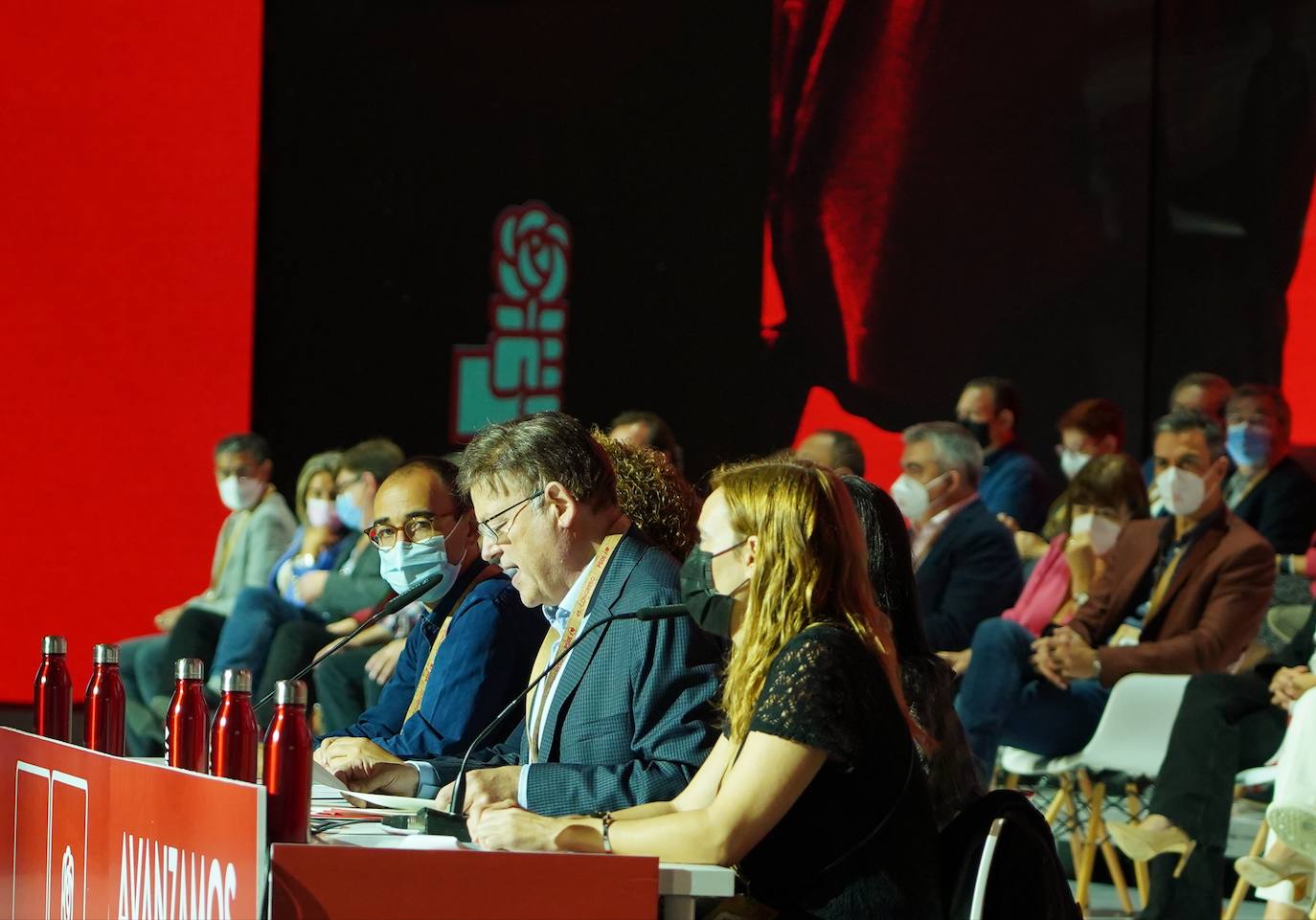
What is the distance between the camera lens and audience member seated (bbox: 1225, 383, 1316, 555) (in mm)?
5770

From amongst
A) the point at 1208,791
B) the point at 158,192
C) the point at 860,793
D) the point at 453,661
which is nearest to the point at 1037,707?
the point at 1208,791

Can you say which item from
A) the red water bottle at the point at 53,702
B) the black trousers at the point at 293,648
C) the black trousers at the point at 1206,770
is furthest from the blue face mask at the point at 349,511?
the red water bottle at the point at 53,702

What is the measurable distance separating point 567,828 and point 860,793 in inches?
12.8

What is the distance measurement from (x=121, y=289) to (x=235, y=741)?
604 cm

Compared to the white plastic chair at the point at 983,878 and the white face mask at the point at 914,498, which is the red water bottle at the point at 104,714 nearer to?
the white plastic chair at the point at 983,878

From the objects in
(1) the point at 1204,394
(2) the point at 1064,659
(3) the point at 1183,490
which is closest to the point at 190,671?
(2) the point at 1064,659

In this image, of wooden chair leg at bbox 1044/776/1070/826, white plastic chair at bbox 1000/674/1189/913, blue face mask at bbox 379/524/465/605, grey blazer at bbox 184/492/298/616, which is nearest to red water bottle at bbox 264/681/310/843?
blue face mask at bbox 379/524/465/605

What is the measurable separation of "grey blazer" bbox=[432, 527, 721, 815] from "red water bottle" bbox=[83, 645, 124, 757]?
1.93ft

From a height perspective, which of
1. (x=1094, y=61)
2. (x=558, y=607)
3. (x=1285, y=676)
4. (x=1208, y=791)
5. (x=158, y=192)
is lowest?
(x=1208, y=791)

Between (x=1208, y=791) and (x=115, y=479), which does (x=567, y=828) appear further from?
(x=115, y=479)

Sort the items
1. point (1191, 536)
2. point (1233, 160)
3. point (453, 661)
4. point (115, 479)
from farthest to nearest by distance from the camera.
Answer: point (115, 479) < point (1233, 160) < point (1191, 536) < point (453, 661)

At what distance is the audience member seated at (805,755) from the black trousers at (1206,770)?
2378 millimetres

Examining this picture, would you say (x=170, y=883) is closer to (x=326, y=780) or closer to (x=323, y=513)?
(x=326, y=780)

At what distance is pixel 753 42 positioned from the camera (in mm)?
7941
